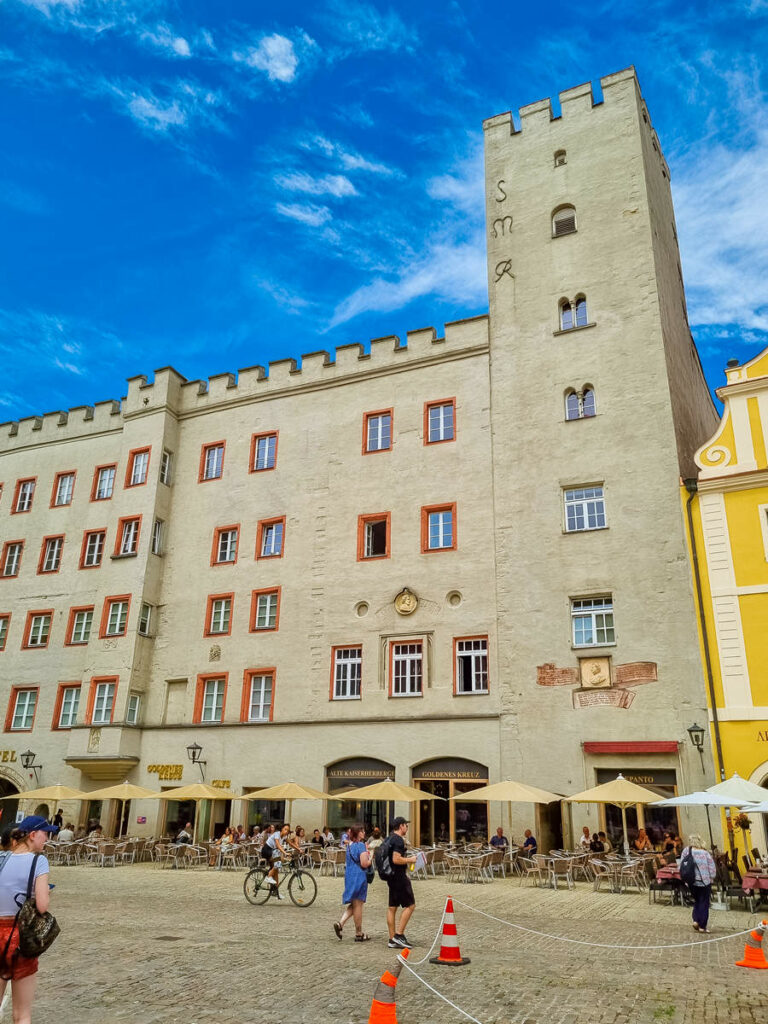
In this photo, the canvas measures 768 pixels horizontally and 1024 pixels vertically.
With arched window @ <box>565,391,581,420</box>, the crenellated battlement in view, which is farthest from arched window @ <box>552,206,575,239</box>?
arched window @ <box>565,391,581,420</box>

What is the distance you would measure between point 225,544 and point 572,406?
586 inches

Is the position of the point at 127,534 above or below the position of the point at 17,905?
above

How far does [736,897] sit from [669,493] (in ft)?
38.0

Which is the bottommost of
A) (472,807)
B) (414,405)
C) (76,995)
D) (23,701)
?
(76,995)

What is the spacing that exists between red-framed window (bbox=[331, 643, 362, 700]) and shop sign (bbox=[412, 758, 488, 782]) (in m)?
3.47

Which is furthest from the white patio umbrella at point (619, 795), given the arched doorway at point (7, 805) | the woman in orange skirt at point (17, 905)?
the arched doorway at point (7, 805)

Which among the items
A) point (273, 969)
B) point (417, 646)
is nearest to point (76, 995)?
point (273, 969)

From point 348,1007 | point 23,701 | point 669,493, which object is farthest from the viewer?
point 23,701

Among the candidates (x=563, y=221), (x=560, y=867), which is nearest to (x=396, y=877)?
(x=560, y=867)

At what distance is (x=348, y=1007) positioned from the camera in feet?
25.8

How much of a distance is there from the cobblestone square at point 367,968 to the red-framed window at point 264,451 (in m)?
19.5

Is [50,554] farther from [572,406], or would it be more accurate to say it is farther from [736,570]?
[736,570]

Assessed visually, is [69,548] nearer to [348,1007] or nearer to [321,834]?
[321,834]

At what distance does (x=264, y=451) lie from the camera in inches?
1330
